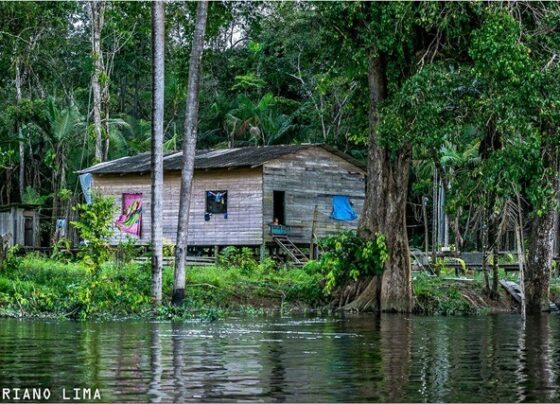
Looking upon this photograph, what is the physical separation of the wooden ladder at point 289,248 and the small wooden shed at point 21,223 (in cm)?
988

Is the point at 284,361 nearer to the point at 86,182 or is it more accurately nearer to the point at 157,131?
the point at 157,131

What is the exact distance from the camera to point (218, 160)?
42.9m

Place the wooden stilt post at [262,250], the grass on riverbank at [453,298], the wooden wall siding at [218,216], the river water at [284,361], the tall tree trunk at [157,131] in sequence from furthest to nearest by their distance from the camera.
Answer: the wooden wall siding at [218,216], the wooden stilt post at [262,250], the grass on riverbank at [453,298], the tall tree trunk at [157,131], the river water at [284,361]

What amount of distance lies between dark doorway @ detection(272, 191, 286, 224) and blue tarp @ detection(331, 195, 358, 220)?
2.42 meters

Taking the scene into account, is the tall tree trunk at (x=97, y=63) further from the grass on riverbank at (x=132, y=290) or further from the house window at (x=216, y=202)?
the grass on riverbank at (x=132, y=290)

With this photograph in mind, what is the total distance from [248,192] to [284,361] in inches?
1108

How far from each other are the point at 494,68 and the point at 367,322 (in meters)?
5.95

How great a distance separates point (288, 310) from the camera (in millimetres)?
29328

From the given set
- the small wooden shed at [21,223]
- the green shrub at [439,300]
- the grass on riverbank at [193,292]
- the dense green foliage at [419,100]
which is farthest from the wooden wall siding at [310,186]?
the green shrub at [439,300]

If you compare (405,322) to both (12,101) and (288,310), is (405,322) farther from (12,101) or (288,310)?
(12,101)

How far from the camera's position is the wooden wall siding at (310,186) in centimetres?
4241

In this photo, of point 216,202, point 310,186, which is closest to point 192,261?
point 216,202

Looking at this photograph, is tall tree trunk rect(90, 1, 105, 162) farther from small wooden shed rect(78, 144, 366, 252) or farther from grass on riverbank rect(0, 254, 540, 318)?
grass on riverbank rect(0, 254, 540, 318)

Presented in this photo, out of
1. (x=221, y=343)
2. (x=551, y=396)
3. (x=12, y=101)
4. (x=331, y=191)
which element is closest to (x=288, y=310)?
(x=221, y=343)
